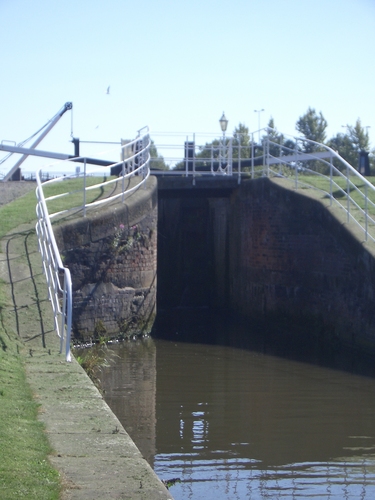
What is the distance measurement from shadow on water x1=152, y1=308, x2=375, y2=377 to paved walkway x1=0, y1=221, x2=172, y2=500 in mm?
5222

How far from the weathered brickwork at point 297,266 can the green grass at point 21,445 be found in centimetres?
755

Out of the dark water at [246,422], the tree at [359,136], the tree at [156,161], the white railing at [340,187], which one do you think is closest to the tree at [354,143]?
the tree at [359,136]

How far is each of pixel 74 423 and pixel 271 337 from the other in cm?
985

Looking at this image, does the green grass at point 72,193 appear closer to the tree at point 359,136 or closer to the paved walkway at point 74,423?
the paved walkway at point 74,423

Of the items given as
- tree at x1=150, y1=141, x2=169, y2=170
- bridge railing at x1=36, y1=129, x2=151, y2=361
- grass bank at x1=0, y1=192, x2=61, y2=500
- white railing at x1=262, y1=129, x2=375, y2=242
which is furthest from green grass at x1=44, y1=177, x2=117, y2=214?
grass bank at x1=0, y1=192, x2=61, y2=500

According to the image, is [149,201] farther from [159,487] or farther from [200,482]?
[159,487]

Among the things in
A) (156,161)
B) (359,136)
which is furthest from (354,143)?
(156,161)

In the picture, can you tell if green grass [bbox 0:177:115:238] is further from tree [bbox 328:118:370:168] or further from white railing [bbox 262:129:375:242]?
tree [bbox 328:118:370:168]

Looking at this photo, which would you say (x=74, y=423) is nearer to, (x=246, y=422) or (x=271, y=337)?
(x=246, y=422)

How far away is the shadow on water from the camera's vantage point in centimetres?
1202

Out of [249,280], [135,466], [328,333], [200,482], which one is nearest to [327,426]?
[200,482]

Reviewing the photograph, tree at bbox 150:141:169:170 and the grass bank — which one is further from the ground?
tree at bbox 150:141:169:170

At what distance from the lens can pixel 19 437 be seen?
15.5 ft

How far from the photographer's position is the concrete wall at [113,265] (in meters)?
12.4
